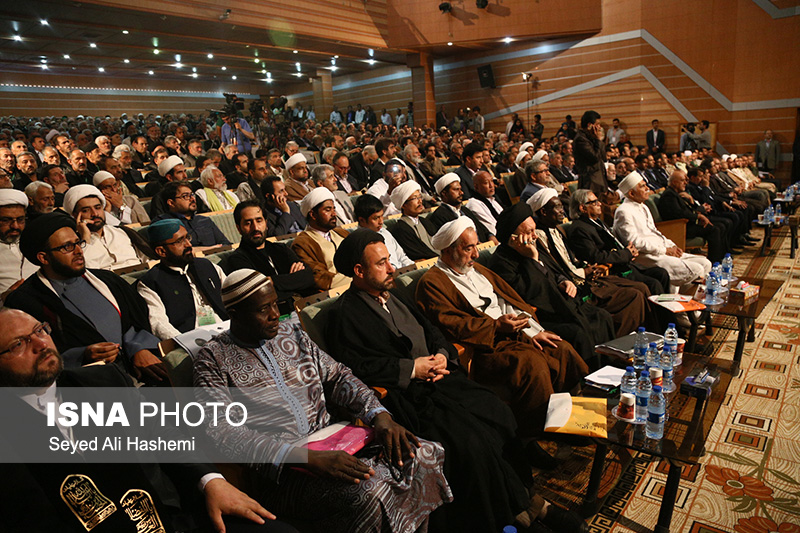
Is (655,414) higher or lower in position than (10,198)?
lower

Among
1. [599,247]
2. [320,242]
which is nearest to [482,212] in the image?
[599,247]

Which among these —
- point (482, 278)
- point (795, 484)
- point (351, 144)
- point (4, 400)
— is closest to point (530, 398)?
point (482, 278)

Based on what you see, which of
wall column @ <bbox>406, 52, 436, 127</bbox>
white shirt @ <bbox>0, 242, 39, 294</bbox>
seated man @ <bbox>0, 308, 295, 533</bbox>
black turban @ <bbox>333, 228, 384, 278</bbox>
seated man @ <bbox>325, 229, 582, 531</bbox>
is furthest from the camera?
wall column @ <bbox>406, 52, 436, 127</bbox>

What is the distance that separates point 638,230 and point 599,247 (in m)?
0.70

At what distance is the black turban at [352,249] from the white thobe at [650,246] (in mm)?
3212

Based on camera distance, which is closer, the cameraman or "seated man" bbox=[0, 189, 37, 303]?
"seated man" bbox=[0, 189, 37, 303]

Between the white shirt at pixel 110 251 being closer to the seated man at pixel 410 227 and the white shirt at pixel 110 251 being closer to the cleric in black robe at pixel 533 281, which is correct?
the seated man at pixel 410 227

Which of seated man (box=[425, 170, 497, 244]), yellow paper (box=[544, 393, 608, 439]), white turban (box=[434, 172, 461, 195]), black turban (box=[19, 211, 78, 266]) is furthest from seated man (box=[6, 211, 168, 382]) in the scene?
white turban (box=[434, 172, 461, 195])

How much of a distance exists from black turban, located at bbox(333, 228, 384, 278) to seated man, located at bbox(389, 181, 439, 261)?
1.98 m

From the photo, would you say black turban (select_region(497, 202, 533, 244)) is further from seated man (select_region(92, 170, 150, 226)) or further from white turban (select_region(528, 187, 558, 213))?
seated man (select_region(92, 170, 150, 226))

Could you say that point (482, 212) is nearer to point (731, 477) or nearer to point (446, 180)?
point (446, 180)

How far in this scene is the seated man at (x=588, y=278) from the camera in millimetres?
3717

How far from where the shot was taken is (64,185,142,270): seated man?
3.48m

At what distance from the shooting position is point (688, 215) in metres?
5.91
